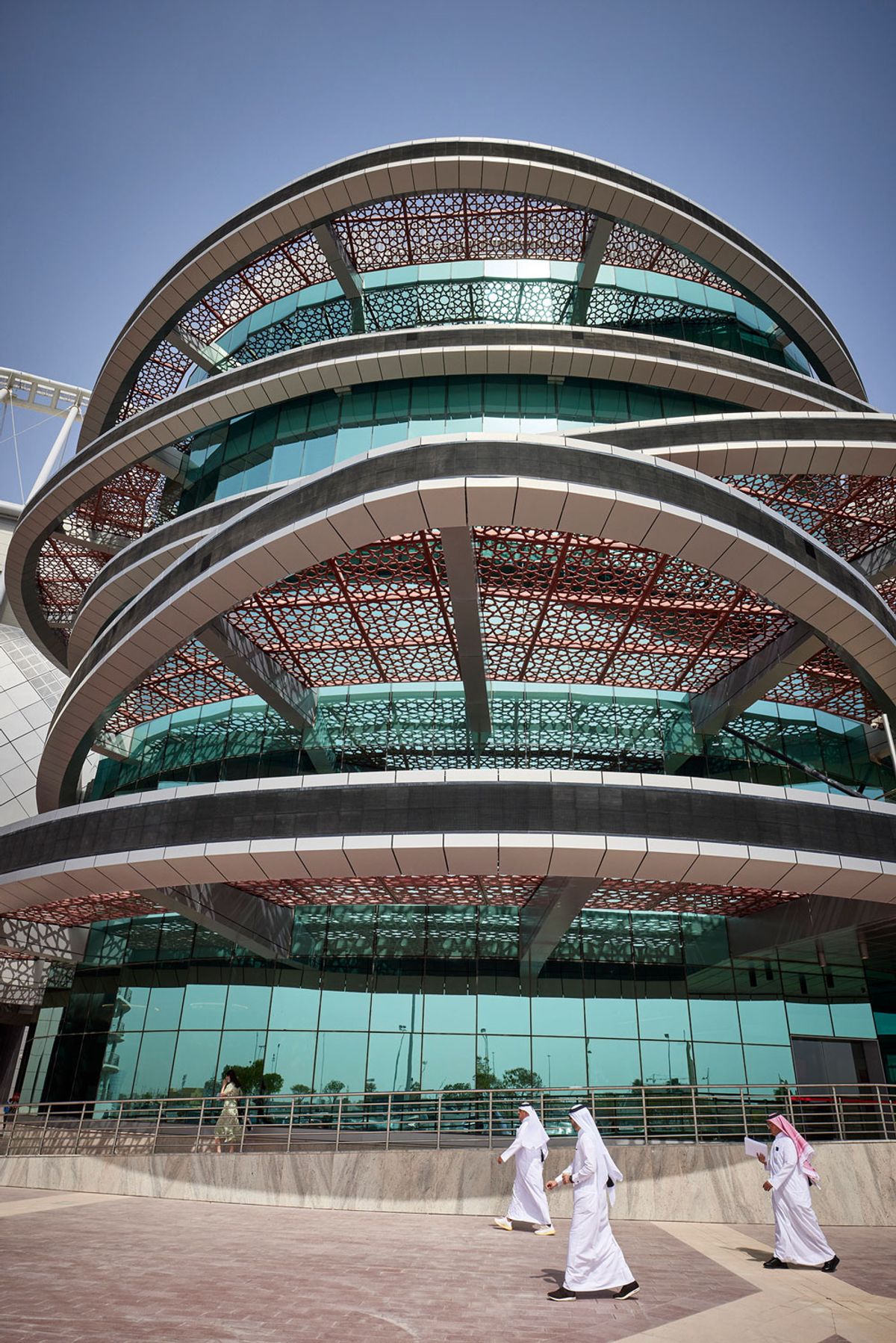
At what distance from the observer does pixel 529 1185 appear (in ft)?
36.7

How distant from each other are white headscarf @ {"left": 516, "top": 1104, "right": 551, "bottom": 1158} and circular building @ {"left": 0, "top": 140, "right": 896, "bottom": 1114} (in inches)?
182

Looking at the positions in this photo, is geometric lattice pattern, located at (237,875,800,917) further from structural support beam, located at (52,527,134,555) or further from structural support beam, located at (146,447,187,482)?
structural support beam, located at (52,527,134,555)

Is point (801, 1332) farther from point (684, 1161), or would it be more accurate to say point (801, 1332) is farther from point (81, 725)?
point (81, 725)

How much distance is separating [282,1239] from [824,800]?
11873 millimetres

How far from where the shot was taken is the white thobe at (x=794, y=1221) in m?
8.73

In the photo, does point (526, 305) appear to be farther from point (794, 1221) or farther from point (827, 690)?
point (794, 1221)

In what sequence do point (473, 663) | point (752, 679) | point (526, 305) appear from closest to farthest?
point (473, 663) < point (752, 679) < point (526, 305)

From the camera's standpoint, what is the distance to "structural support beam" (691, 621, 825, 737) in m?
17.7

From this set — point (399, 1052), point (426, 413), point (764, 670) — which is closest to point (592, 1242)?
point (764, 670)

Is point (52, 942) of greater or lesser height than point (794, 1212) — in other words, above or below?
above

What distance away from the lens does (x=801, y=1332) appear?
→ 6.01 m

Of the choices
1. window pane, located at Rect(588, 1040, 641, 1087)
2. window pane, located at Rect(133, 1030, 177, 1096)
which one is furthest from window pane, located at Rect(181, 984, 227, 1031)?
window pane, located at Rect(588, 1040, 641, 1087)

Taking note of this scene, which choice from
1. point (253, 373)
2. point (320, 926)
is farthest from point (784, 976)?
point (253, 373)

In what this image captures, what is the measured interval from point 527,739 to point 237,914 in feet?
27.4
